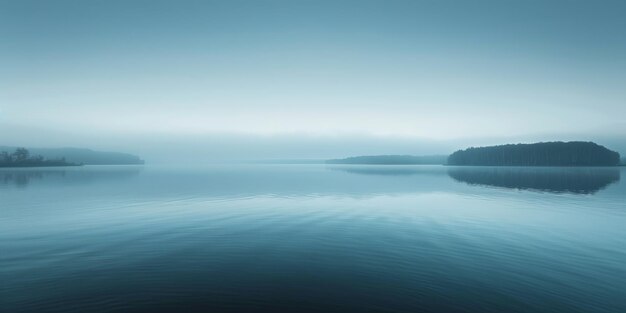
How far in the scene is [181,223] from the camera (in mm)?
31328

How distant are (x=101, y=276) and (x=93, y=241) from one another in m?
9.54

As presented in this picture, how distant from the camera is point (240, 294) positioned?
14320 millimetres

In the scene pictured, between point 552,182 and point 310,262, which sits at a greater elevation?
point 552,182

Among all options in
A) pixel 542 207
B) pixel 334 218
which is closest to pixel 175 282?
pixel 334 218

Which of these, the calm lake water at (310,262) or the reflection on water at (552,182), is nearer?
the calm lake water at (310,262)

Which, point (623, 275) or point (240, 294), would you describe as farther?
point (623, 275)

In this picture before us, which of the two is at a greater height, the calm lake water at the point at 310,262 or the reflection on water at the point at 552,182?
the reflection on water at the point at 552,182

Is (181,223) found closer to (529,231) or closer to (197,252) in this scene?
(197,252)

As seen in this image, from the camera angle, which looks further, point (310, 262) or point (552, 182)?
point (552, 182)

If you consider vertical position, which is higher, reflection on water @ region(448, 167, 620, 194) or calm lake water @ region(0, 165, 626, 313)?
reflection on water @ region(448, 167, 620, 194)

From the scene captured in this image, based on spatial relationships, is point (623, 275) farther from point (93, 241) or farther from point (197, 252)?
point (93, 241)

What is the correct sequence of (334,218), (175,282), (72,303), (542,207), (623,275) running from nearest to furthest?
(72,303), (175,282), (623,275), (334,218), (542,207)

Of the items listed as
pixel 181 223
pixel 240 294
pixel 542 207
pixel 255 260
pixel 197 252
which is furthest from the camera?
pixel 542 207

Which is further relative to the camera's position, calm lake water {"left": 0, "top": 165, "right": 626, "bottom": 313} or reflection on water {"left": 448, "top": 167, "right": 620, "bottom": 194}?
reflection on water {"left": 448, "top": 167, "right": 620, "bottom": 194}
